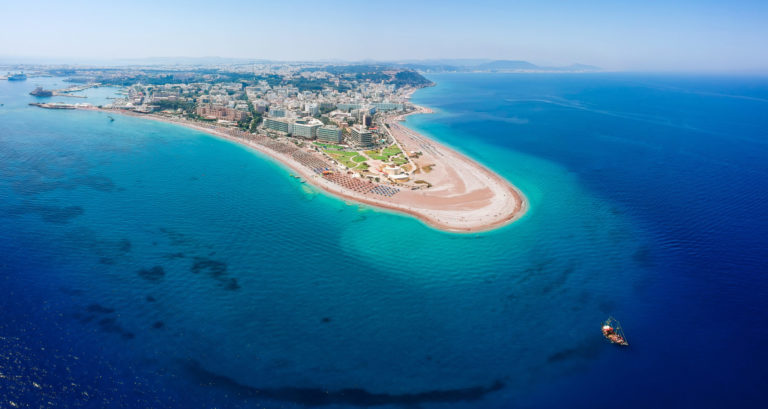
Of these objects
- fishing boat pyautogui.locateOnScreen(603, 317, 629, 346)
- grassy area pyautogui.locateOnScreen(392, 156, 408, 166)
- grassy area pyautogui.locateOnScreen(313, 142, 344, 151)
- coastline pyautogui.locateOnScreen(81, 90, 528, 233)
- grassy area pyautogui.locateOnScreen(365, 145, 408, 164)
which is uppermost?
grassy area pyautogui.locateOnScreen(313, 142, 344, 151)

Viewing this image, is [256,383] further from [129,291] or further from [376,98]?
[376,98]

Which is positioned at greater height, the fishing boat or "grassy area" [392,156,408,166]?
"grassy area" [392,156,408,166]

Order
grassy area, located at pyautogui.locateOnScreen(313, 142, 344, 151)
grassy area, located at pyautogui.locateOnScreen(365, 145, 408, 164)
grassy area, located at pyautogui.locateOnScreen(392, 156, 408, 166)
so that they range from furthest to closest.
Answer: grassy area, located at pyautogui.locateOnScreen(313, 142, 344, 151) < grassy area, located at pyautogui.locateOnScreen(365, 145, 408, 164) < grassy area, located at pyautogui.locateOnScreen(392, 156, 408, 166)

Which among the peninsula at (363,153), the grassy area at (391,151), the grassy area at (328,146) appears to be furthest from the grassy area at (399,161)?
the grassy area at (328,146)

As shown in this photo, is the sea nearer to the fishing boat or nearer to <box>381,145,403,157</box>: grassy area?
the fishing boat

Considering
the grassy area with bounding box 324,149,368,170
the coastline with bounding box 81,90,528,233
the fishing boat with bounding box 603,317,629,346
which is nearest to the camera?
the fishing boat with bounding box 603,317,629,346

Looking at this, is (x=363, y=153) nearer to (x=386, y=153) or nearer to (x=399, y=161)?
(x=386, y=153)

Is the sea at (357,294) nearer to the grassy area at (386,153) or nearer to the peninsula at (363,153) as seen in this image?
the peninsula at (363,153)

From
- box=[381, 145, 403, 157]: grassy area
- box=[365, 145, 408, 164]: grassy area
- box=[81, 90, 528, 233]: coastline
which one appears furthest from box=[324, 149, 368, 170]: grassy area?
box=[381, 145, 403, 157]: grassy area
